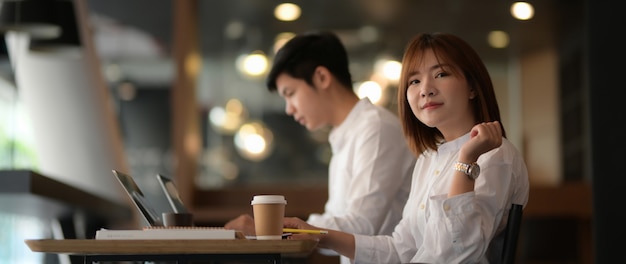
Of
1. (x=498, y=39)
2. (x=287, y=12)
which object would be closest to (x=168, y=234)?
(x=287, y=12)

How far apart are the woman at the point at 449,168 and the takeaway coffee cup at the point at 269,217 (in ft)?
0.36

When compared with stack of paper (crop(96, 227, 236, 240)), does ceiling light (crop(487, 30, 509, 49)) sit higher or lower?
higher

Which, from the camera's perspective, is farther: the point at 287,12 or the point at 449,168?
the point at 287,12

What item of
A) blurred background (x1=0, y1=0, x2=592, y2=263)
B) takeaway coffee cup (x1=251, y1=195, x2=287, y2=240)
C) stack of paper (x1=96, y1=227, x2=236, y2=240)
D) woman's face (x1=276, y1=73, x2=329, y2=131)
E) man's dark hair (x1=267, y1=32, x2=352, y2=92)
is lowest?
stack of paper (x1=96, y1=227, x2=236, y2=240)

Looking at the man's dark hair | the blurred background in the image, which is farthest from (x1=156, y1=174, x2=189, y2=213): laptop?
the blurred background

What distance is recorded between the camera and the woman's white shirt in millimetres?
1867

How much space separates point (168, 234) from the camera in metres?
1.70

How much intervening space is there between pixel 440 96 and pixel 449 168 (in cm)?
16

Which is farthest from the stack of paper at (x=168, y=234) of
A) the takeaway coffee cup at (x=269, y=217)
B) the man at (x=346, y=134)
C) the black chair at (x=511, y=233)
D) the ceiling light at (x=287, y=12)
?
the ceiling light at (x=287, y=12)

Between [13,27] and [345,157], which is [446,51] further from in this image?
[13,27]

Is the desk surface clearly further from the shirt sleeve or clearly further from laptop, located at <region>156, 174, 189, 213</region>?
laptop, located at <region>156, 174, 189, 213</region>

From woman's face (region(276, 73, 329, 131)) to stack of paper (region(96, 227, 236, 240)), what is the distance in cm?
121

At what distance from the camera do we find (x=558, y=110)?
9258 mm

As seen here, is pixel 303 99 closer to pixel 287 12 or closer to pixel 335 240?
pixel 335 240
